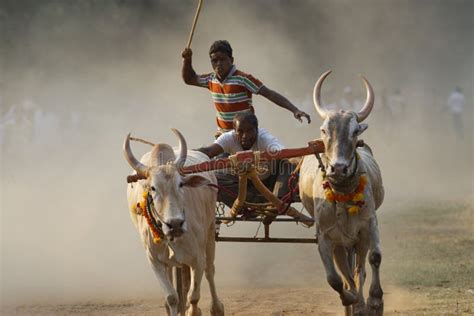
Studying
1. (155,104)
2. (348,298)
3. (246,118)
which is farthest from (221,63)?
(155,104)

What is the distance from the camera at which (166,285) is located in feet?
31.4

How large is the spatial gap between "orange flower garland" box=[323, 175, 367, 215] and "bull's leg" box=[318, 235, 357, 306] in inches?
16.0

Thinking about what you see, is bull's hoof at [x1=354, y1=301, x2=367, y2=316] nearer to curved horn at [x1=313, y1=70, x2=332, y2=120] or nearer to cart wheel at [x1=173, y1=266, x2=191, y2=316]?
curved horn at [x1=313, y1=70, x2=332, y2=120]

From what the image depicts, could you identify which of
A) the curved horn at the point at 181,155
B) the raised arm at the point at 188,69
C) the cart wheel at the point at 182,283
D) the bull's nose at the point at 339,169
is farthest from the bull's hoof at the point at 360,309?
the raised arm at the point at 188,69

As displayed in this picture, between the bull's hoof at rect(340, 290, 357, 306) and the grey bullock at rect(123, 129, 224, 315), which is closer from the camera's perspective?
the grey bullock at rect(123, 129, 224, 315)

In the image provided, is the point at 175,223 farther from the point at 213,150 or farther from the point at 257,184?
the point at 213,150

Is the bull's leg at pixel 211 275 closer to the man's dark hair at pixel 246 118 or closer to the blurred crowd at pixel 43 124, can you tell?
the man's dark hair at pixel 246 118

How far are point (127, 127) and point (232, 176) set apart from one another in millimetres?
12061

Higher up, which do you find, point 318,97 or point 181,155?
point 318,97

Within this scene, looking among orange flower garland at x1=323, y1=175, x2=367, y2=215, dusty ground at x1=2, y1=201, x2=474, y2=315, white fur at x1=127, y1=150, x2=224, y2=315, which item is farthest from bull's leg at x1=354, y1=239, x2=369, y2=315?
dusty ground at x1=2, y1=201, x2=474, y2=315

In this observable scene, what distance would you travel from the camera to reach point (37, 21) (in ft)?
94.3

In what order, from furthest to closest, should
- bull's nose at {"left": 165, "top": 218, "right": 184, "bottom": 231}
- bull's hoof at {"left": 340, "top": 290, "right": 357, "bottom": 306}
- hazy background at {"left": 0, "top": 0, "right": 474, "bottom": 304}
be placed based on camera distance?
hazy background at {"left": 0, "top": 0, "right": 474, "bottom": 304} < bull's hoof at {"left": 340, "top": 290, "right": 357, "bottom": 306} < bull's nose at {"left": 165, "top": 218, "right": 184, "bottom": 231}

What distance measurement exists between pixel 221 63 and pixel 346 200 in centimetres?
240

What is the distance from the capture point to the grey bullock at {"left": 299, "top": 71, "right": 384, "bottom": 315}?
8.80m
